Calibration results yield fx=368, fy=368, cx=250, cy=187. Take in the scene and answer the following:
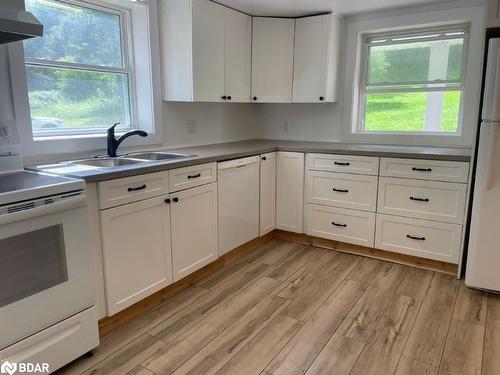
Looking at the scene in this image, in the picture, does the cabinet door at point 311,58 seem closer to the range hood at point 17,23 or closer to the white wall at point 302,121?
the white wall at point 302,121

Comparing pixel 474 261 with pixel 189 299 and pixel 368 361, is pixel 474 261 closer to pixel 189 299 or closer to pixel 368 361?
pixel 368 361

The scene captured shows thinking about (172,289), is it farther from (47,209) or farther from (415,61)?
(415,61)

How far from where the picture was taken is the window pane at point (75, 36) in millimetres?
2336

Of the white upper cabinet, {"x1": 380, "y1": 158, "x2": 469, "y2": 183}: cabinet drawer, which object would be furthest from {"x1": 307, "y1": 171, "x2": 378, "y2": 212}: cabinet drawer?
the white upper cabinet

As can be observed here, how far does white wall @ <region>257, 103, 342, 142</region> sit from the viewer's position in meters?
3.75

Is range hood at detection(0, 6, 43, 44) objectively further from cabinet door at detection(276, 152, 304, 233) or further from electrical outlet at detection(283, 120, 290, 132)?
electrical outlet at detection(283, 120, 290, 132)

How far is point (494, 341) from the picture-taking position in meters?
2.04

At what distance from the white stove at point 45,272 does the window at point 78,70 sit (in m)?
0.76

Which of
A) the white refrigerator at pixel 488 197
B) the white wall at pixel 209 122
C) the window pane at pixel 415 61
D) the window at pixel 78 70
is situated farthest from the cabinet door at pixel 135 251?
the window pane at pixel 415 61

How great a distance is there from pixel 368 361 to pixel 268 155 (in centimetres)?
192

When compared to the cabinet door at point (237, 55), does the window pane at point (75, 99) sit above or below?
below

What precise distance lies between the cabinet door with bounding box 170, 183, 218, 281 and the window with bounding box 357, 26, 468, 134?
1.89 metres

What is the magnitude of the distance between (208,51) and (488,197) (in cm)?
228

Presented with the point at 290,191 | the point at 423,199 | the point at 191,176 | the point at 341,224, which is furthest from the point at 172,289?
the point at 423,199
